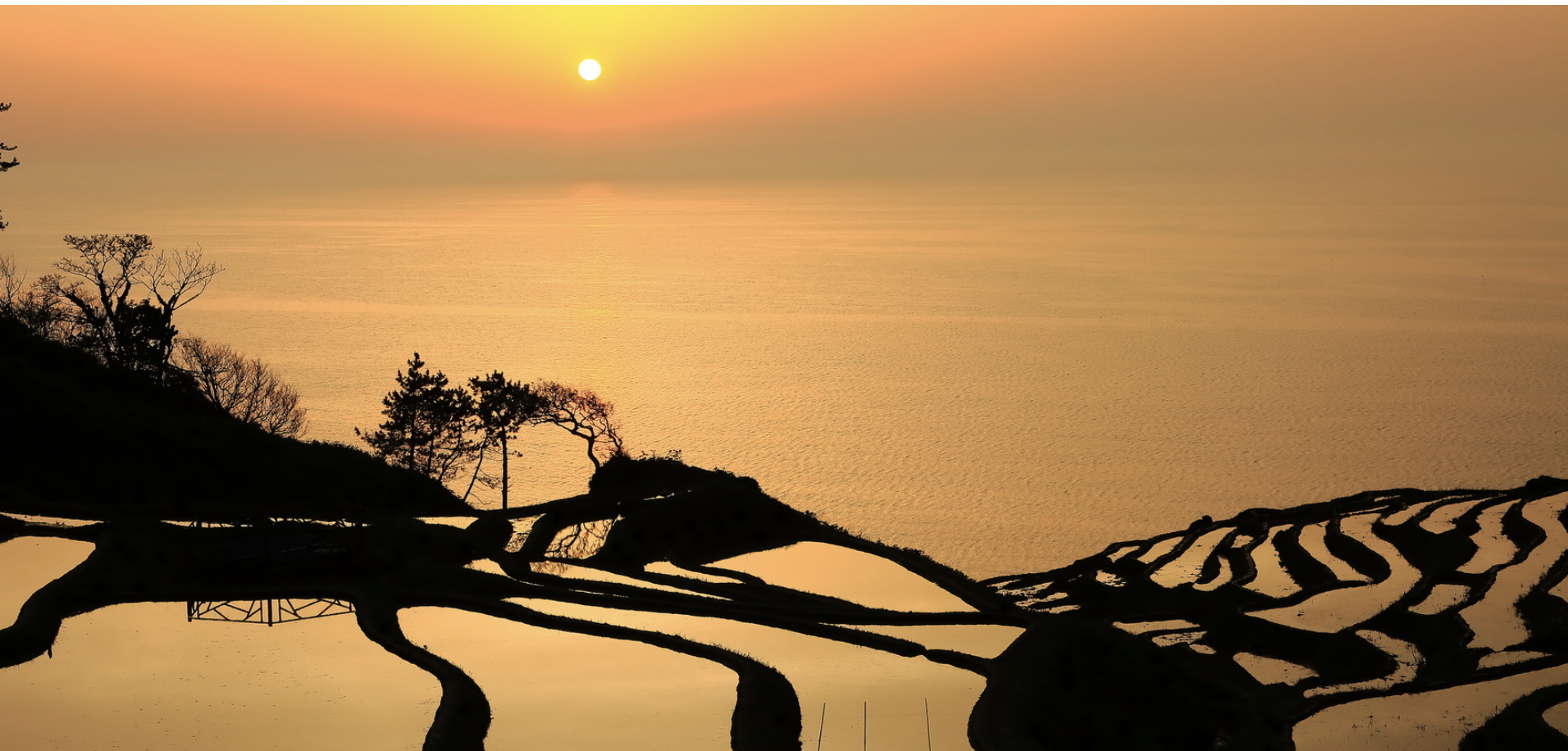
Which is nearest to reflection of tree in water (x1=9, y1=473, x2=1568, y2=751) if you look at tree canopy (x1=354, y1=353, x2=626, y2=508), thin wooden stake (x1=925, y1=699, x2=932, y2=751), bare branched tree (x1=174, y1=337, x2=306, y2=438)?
thin wooden stake (x1=925, y1=699, x2=932, y2=751)

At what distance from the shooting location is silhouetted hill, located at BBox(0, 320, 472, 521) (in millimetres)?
62188

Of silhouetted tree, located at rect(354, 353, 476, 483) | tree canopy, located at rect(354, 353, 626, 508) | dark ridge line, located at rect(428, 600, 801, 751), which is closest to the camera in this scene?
dark ridge line, located at rect(428, 600, 801, 751)

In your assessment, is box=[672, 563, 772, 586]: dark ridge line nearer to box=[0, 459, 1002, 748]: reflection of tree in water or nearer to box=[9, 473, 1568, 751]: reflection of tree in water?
box=[9, 473, 1568, 751]: reflection of tree in water

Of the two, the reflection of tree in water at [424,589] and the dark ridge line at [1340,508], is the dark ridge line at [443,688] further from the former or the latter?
the dark ridge line at [1340,508]

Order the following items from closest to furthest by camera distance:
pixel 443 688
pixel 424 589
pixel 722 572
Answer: pixel 443 688 → pixel 424 589 → pixel 722 572

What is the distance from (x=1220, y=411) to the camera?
575 feet

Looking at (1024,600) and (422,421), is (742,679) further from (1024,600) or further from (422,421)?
(422,421)

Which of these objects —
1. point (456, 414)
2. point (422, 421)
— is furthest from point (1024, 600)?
point (422, 421)

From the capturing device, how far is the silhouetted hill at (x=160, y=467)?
6219cm

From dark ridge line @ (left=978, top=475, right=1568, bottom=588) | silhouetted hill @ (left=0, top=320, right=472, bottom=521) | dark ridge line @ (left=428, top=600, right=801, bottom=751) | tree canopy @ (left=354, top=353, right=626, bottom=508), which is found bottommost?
dark ridge line @ (left=428, top=600, right=801, bottom=751)

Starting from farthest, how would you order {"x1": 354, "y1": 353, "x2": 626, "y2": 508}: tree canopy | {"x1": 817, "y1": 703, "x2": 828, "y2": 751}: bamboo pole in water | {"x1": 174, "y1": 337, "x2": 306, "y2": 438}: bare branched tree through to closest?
{"x1": 174, "y1": 337, "x2": 306, "y2": 438}: bare branched tree, {"x1": 354, "y1": 353, "x2": 626, "y2": 508}: tree canopy, {"x1": 817, "y1": 703, "x2": 828, "y2": 751}: bamboo pole in water

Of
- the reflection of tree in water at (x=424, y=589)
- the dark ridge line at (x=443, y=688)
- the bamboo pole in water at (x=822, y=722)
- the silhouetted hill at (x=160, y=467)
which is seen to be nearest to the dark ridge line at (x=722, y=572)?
the reflection of tree in water at (x=424, y=589)

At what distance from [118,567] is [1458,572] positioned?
6633 cm

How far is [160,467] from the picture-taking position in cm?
6619
